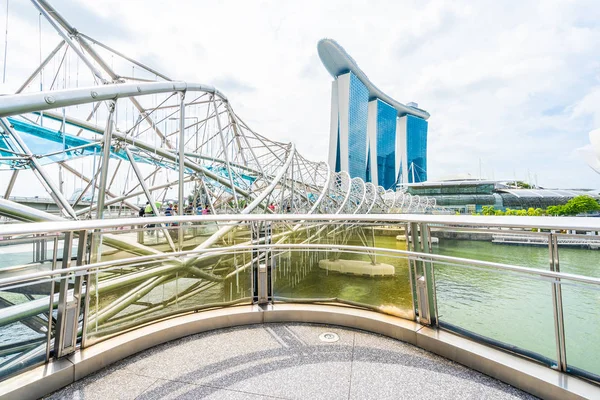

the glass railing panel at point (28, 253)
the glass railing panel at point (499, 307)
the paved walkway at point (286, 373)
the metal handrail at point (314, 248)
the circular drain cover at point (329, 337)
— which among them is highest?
the glass railing panel at point (28, 253)

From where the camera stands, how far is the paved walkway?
209cm

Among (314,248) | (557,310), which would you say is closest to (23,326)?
(314,248)

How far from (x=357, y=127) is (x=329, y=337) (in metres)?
93.9

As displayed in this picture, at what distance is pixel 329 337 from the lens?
293 centimetres

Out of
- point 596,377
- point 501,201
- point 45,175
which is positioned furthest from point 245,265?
point 501,201

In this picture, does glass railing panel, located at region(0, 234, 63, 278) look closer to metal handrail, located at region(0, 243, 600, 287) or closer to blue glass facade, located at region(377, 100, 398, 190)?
metal handrail, located at region(0, 243, 600, 287)

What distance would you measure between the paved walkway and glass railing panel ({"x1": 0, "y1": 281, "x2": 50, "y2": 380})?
13.1 inches

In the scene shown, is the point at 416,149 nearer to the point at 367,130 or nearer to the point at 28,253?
the point at 367,130

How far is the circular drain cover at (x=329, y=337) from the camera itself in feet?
9.39

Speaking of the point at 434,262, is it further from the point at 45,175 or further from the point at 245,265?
the point at 45,175

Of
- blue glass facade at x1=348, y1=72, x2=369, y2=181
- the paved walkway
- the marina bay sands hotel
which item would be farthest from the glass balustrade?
→ blue glass facade at x1=348, y1=72, x2=369, y2=181

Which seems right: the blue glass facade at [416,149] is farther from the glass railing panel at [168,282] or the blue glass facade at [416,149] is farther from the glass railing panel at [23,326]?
the glass railing panel at [23,326]

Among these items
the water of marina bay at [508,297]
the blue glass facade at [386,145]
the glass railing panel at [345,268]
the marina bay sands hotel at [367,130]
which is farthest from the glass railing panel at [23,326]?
the blue glass facade at [386,145]

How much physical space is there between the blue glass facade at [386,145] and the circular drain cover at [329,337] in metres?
107
